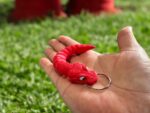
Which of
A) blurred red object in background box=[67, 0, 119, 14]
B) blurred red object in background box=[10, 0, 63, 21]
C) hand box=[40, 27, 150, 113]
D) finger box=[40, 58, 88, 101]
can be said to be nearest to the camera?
hand box=[40, 27, 150, 113]

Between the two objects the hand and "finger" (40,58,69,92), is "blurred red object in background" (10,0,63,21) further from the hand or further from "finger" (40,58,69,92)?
the hand

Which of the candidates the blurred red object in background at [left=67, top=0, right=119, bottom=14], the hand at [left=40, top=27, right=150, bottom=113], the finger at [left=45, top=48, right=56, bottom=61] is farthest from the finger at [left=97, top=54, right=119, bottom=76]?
the blurred red object in background at [left=67, top=0, right=119, bottom=14]

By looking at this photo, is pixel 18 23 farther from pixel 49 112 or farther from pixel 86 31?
pixel 49 112

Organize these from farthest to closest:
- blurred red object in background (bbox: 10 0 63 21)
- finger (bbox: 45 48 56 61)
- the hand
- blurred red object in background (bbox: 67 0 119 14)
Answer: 1. blurred red object in background (bbox: 67 0 119 14)
2. blurred red object in background (bbox: 10 0 63 21)
3. finger (bbox: 45 48 56 61)
4. the hand

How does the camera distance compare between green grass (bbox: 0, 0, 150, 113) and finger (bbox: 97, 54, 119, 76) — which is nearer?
finger (bbox: 97, 54, 119, 76)

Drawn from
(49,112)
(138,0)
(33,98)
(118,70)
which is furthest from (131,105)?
(138,0)

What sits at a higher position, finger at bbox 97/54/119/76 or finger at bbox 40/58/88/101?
finger at bbox 97/54/119/76

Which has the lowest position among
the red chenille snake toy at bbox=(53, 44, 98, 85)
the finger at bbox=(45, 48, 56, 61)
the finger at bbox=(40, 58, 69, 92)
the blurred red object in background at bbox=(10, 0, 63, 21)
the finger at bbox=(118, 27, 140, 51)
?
the blurred red object in background at bbox=(10, 0, 63, 21)

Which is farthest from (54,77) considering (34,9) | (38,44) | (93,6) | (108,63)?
(93,6)
